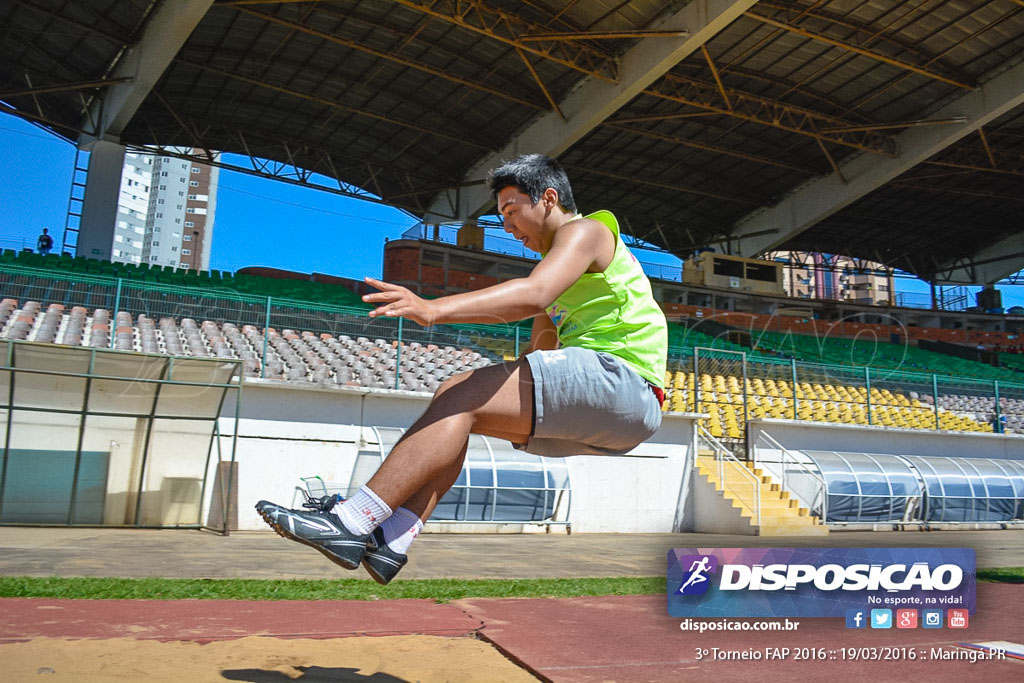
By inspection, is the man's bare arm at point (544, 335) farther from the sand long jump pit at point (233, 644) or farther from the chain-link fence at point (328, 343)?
the chain-link fence at point (328, 343)

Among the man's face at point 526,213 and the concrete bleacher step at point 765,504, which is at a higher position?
the man's face at point 526,213

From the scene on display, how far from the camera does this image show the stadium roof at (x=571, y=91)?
22.5 metres

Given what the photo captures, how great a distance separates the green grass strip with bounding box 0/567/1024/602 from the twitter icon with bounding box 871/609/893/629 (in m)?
2.36

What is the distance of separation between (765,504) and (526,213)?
15848mm

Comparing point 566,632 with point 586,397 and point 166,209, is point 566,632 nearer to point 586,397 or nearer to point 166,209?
point 586,397

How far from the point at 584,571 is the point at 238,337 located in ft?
31.5

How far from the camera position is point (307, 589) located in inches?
214

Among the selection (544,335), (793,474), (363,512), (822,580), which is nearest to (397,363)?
(793,474)

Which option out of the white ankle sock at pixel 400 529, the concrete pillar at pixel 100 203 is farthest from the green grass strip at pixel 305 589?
the concrete pillar at pixel 100 203

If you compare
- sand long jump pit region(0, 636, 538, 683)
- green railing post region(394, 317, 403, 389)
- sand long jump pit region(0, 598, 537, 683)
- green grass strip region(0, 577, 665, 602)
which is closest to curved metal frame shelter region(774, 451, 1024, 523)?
green railing post region(394, 317, 403, 389)

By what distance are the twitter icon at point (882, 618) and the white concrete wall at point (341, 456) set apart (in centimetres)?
1189

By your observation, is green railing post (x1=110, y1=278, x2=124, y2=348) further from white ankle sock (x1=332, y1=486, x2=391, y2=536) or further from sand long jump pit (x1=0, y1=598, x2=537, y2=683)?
white ankle sock (x1=332, y1=486, x2=391, y2=536)

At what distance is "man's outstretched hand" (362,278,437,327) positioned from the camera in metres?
2.10

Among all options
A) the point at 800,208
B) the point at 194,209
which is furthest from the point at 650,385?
the point at 194,209
